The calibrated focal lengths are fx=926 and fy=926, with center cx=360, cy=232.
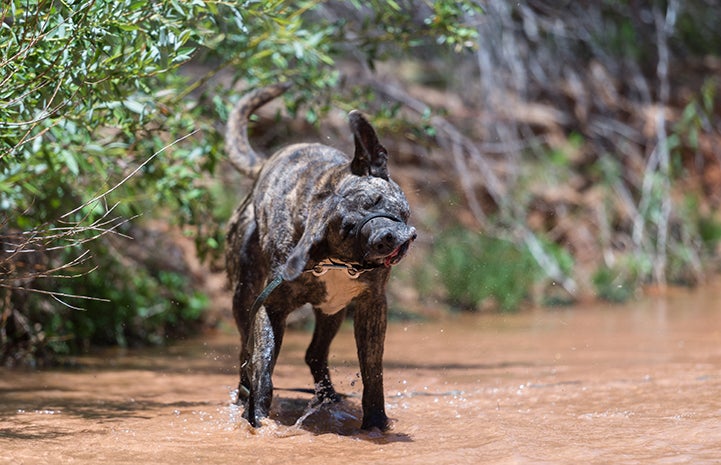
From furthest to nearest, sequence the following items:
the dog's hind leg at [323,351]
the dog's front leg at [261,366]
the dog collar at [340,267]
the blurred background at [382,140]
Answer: the dog's hind leg at [323,351]
the blurred background at [382,140]
the dog's front leg at [261,366]
the dog collar at [340,267]

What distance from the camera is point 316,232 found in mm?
3684

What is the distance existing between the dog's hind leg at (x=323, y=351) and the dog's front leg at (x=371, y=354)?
544mm

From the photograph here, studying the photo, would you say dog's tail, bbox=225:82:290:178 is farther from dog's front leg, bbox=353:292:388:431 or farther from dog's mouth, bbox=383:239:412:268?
dog's mouth, bbox=383:239:412:268

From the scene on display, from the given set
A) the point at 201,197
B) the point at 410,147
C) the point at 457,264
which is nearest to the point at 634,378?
the point at 201,197

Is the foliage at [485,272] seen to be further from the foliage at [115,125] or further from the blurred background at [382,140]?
the foliage at [115,125]

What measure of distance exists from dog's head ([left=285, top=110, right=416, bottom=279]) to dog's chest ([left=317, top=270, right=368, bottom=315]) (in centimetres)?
25

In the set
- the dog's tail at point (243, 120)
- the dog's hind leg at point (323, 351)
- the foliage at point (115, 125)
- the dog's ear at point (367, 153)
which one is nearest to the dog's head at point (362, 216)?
the dog's ear at point (367, 153)

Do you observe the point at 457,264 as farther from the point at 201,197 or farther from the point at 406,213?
the point at 406,213

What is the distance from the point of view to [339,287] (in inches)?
158

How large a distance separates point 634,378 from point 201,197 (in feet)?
9.90

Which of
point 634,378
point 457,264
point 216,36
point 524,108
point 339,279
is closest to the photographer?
point 339,279

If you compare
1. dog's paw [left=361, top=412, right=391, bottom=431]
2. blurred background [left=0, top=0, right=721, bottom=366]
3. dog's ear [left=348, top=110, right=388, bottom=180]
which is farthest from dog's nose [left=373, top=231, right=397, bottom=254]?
blurred background [left=0, top=0, right=721, bottom=366]

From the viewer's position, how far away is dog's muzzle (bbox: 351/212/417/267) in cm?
340

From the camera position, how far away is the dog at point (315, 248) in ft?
11.8
